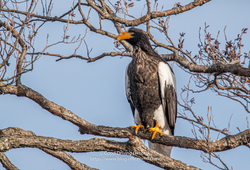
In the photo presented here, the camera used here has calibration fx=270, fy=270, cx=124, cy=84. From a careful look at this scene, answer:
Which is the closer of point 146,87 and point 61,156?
point 61,156

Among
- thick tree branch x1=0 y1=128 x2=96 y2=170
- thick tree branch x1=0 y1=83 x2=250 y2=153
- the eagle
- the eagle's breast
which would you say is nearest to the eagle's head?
the eagle

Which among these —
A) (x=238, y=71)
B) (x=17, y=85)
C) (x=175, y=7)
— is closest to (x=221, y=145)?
(x=238, y=71)

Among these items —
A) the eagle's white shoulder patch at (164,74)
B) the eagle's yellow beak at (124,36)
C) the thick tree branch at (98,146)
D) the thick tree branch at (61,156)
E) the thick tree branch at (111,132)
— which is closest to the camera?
the thick tree branch at (98,146)

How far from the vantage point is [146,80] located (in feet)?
15.9

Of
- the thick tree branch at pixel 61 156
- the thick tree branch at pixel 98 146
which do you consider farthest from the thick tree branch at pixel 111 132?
the thick tree branch at pixel 61 156

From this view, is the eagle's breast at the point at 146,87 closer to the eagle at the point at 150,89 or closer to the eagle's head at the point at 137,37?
the eagle at the point at 150,89

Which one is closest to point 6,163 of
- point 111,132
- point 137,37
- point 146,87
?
point 111,132

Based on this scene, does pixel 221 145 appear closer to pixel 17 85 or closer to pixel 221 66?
pixel 221 66

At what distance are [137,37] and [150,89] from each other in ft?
3.49

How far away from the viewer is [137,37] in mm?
5172

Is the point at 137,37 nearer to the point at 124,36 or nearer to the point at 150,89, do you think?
the point at 124,36

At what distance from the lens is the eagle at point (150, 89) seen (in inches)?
191

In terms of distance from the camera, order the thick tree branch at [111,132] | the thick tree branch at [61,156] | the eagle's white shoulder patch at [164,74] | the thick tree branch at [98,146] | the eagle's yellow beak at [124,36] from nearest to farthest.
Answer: the thick tree branch at [98,146]
the thick tree branch at [111,132]
the thick tree branch at [61,156]
the eagle's white shoulder patch at [164,74]
the eagle's yellow beak at [124,36]

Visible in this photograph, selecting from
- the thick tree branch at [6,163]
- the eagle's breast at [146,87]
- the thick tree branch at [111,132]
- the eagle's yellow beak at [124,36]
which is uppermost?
the eagle's yellow beak at [124,36]
